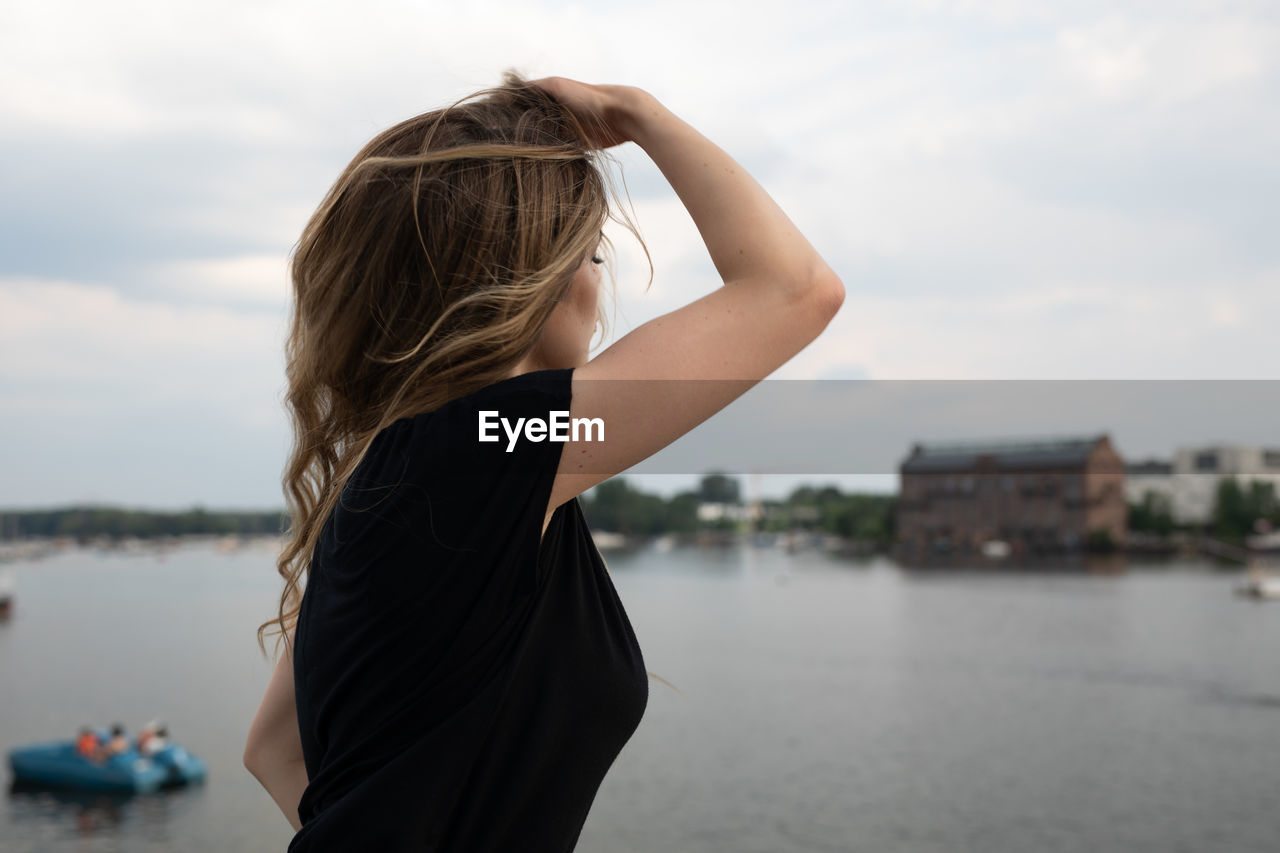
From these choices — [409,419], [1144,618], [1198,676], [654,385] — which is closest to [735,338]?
[654,385]

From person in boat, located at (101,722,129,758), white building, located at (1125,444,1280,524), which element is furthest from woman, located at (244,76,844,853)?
white building, located at (1125,444,1280,524)

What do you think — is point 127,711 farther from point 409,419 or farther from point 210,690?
point 409,419

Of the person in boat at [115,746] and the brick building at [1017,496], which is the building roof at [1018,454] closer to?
the brick building at [1017,496]

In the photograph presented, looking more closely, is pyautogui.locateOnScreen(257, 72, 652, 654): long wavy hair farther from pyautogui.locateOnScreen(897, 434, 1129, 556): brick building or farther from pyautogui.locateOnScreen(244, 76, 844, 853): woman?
pyautogui.locateOnScreen(897, 434, 1129, 556): brick building

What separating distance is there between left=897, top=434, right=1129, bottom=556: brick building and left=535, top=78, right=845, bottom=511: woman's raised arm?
Answer: 29083 mm

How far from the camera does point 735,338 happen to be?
0.78 meters

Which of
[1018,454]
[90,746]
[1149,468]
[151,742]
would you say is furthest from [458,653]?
[1149,468]

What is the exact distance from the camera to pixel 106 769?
90.5 ft

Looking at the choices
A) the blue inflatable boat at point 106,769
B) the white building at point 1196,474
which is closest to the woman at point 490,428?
the white building at point 1196,474

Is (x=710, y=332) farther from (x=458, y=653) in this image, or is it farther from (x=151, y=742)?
(x=151, y=742)

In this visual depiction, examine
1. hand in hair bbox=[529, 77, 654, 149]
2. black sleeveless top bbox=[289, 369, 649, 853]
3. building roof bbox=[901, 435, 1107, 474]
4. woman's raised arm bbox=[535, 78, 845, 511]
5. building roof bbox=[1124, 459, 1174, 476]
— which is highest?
hand in hair bbox=[529, 77, 654, 149]

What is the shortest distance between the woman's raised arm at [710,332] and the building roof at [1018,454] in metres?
34.2

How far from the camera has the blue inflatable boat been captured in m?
27.7

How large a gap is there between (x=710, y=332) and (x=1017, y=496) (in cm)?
4769
